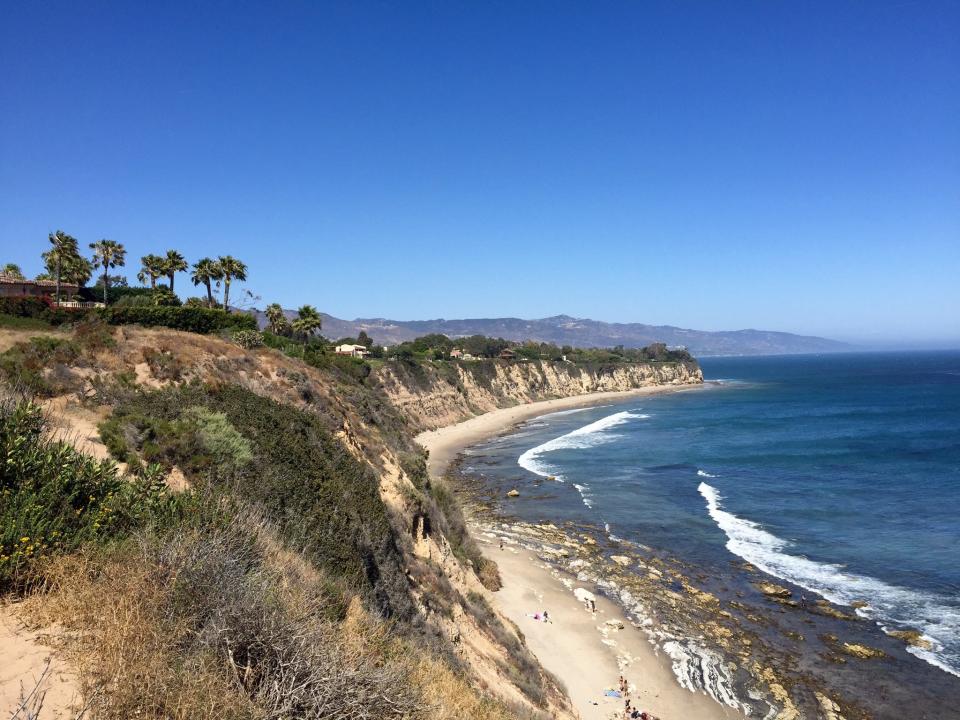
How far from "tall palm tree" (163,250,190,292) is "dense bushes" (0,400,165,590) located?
40.8 metres

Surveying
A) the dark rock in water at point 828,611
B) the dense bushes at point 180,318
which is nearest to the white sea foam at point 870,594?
the dark rock in water at point 828,611

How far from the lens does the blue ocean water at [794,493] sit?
996 inches

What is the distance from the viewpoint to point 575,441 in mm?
64688

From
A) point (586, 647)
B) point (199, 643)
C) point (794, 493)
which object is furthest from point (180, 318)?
point (794, 493)

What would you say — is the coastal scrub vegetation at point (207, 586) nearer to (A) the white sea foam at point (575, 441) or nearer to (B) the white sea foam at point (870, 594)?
(B) the white sea foam at point (870, 594)

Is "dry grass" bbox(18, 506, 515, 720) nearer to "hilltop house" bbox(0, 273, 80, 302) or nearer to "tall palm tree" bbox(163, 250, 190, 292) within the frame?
"hilltop house" bbox(0, 273, 80, 302)

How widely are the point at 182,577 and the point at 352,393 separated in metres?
22.0

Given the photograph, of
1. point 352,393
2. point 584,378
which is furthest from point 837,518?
point 584,378

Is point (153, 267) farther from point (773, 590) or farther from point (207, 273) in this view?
point (773, 590)

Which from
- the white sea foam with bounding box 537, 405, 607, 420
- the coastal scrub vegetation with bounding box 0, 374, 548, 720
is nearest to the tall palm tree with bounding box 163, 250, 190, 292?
the coastal scrub vegetation with bounding box 0, 374, 548, 720

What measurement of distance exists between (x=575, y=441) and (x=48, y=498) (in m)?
60.1

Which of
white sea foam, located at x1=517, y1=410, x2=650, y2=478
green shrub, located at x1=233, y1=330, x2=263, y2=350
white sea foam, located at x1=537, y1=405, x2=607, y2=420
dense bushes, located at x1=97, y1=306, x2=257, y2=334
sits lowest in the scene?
white sea foam, located at x1=537, y1=405, x2=607, y2=420

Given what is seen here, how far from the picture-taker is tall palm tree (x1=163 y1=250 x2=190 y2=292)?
4562 centimetres

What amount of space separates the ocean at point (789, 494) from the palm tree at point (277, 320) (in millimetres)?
22038
